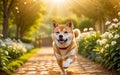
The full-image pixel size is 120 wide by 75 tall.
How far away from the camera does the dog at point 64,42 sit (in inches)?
333

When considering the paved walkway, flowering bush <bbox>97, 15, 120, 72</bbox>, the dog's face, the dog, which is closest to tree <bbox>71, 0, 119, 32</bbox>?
flowering bush <bbox>97, 15, 120, 72</bbox>

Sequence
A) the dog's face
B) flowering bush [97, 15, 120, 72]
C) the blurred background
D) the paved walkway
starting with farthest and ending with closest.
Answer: the blurred background, the paved walkway, flowering bush [97, 15, 120, 72], the dog's face

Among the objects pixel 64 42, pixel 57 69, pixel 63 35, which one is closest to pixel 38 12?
pixel 57 69

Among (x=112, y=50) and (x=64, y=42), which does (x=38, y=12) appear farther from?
(x=64, y=42)

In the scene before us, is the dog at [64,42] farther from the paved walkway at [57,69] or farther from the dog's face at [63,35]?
the paved walkway at [57,69]

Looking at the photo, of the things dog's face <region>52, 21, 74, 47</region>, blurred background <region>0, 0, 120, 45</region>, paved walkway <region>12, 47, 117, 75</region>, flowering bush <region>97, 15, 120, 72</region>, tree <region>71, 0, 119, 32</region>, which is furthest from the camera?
blurred background <region>0, 0, 120, 45</region>

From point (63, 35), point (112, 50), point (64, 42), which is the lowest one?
point (112, 50)

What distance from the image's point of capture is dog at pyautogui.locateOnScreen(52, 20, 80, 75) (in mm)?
8451

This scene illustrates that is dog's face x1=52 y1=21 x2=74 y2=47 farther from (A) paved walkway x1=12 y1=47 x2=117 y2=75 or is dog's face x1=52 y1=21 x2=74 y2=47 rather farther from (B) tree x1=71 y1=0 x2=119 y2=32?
(B) tree x1=71 y1=0 x2=119 y2=32

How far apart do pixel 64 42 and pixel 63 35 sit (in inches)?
12.0

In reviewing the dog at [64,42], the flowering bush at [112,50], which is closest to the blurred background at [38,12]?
the flowering bush at [112,50]

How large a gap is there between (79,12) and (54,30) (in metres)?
25.0

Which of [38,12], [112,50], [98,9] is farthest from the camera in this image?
[38,12]

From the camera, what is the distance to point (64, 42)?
8.63 metres
